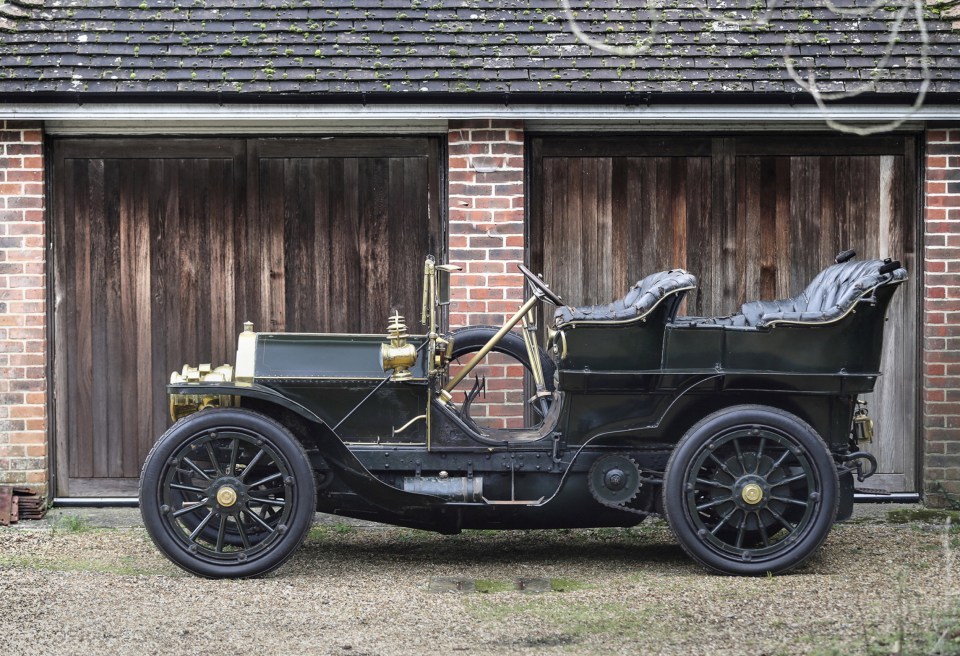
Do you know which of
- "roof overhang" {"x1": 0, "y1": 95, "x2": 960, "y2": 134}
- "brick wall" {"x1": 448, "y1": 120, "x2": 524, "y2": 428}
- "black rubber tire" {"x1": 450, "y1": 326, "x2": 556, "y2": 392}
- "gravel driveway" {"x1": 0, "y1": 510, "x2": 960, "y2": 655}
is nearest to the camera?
"gravel driveway" {"x1": 0, "y1": 510, "x2": 960, "y2": 655}

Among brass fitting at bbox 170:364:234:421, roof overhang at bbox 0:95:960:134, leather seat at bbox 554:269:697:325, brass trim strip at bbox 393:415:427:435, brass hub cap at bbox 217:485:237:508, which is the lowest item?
brass hub cap at bbox 217:485:237:508

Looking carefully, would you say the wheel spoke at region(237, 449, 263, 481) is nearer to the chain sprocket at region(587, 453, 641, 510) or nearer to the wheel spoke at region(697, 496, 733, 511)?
the chain sprocket at region(587, 453, 641, 510)

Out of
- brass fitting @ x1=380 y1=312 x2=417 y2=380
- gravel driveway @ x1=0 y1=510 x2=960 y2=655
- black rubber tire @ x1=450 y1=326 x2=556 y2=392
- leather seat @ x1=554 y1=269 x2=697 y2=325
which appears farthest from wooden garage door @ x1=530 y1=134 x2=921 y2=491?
brass fitting @ x1=380 y1=312 x2=417 y2=380

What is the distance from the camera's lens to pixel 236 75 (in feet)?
25.3

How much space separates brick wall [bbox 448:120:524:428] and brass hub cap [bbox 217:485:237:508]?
2.11 m

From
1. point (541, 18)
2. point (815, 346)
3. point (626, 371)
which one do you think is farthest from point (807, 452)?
point (541, 18)

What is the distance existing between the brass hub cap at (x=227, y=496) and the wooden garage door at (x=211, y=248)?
233cm

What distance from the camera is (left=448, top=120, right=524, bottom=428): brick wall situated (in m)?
7.83

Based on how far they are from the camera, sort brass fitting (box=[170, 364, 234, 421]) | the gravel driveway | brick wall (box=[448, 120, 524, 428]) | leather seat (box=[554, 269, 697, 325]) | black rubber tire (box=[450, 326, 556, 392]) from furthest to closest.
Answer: brick wall (box=[448, 120, 524, 428]) → black rubber tire (box=[450, 326, 556, 392]) → brass fitting (box=[170, 364, 234, 421]) → leather seat (box=[554, 269, 697, 325]) → the gravel driveway

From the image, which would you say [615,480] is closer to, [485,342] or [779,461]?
[779,461]

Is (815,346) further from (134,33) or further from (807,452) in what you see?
(134,33)

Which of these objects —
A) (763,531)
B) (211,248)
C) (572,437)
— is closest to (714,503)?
(763,531)

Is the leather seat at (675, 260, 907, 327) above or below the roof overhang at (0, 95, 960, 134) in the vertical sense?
below

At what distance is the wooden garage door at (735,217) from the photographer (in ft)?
26.8
